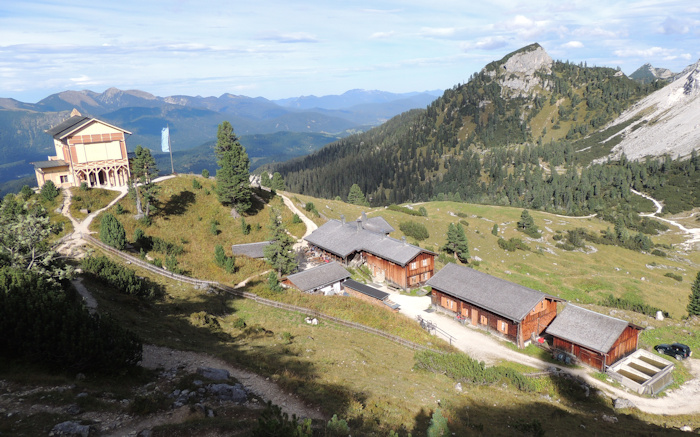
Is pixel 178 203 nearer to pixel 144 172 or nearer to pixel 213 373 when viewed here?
pixel 144 172

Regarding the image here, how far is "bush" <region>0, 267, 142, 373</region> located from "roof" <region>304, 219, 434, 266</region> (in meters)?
42.3

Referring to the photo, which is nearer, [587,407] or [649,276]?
[587,407]

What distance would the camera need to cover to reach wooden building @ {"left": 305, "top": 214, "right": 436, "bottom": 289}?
199 ft

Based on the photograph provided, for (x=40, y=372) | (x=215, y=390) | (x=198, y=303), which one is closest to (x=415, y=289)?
(x=198, y=303)

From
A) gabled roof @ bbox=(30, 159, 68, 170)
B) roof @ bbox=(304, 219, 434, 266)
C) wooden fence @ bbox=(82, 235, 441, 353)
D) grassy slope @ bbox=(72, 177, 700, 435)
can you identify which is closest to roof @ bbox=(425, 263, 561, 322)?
roof @ bbox=(304, 219, 434, 266)

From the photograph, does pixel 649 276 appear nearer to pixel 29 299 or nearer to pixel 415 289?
pixel 415 289

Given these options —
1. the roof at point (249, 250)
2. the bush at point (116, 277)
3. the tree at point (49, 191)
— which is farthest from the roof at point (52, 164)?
the bush at point (116, 277)

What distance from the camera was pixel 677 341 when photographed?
160ft

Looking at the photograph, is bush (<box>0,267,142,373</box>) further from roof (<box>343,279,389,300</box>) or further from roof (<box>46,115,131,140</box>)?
roof (<box>46,115,131,140</box>)

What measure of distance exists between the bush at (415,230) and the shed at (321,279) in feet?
125

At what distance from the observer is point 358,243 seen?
218 ft

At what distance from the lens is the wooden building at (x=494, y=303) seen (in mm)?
46219

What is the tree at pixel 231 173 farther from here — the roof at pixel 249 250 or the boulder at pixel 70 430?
the boulder at pixel 70 430

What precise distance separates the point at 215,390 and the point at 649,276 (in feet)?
331
